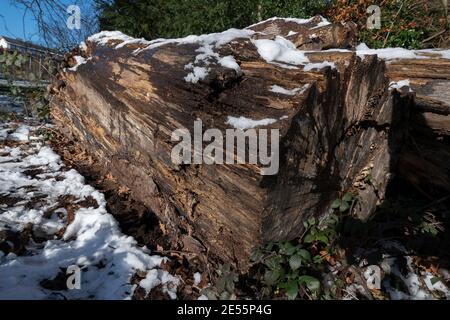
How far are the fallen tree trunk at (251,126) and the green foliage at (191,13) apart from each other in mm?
4971

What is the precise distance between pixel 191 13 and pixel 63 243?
633cm

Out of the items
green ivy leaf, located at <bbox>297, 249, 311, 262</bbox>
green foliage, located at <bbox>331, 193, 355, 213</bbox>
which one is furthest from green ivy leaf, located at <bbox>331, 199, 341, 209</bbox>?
green ivy leaf, located at <bbox>297, 249, 311, 262</bbox>

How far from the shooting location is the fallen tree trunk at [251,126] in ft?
6.20

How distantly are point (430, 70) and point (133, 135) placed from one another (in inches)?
93.5

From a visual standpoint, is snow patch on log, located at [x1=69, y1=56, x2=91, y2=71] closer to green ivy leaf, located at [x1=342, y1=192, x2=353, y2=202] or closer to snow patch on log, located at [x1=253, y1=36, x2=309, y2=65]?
snow patch on log, located at [x1=253, y1=36, x2=309, y2=65]

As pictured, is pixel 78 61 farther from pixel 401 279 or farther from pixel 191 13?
pixel 191 13

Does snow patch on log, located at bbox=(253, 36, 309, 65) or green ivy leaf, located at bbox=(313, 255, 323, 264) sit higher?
snow patch on log, located at bbox=(253, 36, 309, 65)

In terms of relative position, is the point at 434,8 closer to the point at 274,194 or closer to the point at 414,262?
the point at 414,262

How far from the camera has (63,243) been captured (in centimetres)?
241

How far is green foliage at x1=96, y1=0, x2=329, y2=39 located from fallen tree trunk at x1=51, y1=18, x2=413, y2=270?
16.3 ft

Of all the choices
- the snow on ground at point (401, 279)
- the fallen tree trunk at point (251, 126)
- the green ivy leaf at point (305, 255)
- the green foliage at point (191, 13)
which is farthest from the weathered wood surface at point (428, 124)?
the green foliage at point (191, 13)

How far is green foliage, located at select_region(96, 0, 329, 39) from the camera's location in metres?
7.30

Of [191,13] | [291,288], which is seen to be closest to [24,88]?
[191,13]

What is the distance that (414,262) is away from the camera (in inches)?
90.0
